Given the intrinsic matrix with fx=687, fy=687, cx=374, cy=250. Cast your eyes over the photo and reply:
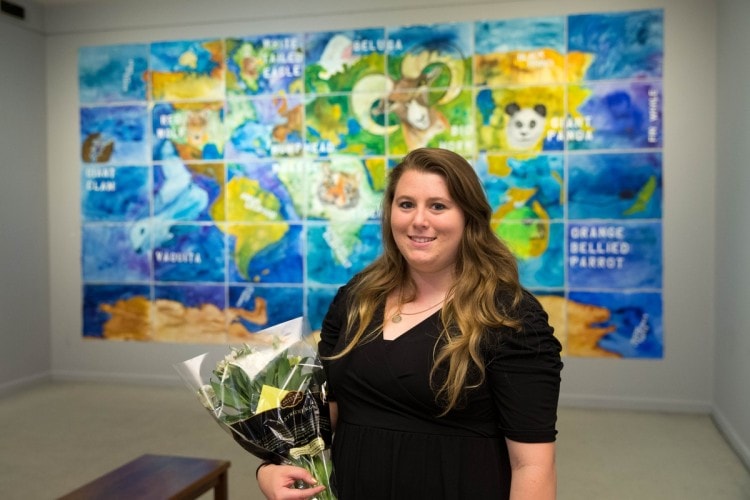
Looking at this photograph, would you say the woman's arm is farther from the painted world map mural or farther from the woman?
the painted world map mural

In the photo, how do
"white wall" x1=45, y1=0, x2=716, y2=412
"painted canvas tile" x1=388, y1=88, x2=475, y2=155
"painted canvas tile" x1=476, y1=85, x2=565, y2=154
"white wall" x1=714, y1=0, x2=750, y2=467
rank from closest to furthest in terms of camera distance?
"white wall" x1=714, y1=0, x2=750, y2=467 → "white wall" x1=45, y1=0, x2=716, y2=412 → "painted canvas tile" x1=476, y1=85, x2=565, y2=154 → "painted canvas tile" x1=388, y1=88, x2=475, y2=155

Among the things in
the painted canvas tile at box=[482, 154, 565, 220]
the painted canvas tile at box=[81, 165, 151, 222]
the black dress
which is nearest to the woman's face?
the black dress

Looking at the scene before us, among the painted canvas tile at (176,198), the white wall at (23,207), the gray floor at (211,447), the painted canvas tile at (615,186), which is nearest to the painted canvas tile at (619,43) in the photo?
the painted canvas tile at (615,186)

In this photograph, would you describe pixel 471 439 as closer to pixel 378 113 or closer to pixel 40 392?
pixel 378 113

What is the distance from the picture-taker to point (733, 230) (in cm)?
432

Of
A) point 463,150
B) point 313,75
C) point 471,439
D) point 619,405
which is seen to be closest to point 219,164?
point 313,75

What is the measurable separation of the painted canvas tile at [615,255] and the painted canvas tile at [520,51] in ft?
3.80

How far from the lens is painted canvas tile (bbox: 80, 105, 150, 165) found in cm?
592

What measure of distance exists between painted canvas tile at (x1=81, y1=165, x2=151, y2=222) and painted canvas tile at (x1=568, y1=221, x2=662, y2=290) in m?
3.57

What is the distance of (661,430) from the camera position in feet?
14.8

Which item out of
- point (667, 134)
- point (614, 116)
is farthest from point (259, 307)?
point (667, 134)

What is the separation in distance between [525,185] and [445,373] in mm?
4019

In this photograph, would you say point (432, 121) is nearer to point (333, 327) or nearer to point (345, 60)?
point (345, 60)

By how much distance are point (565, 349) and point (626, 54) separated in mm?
2192
